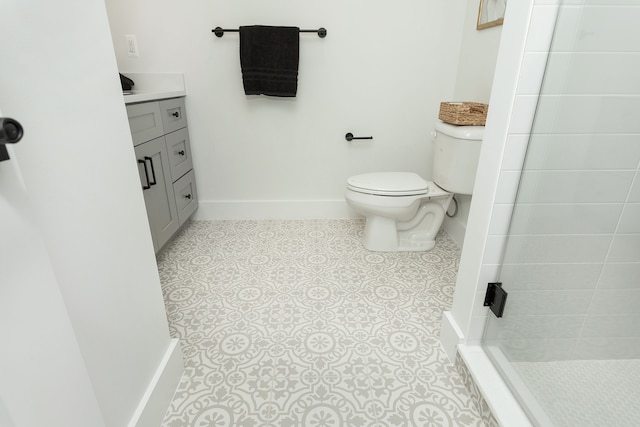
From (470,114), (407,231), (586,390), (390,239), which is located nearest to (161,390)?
(586,390)

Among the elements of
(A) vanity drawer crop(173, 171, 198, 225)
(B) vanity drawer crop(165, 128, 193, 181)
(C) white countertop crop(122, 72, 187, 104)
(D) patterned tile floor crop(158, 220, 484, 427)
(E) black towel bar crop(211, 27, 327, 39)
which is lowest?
(D) patterned tile floor crop(158, 220, 484, 427)

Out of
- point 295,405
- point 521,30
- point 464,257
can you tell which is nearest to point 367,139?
point 464,257

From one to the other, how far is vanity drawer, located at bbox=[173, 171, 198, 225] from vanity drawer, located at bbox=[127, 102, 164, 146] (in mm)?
349

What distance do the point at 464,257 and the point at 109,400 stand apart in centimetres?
107

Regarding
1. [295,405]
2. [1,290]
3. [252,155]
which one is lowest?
[295,405]

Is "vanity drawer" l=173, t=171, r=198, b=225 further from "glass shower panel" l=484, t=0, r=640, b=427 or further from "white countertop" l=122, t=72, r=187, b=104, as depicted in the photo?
"glass shower panel" l=484, t=0, r=640, b=427

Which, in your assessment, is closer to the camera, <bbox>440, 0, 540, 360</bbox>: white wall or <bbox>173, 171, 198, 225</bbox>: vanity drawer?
<bbox>440, 0, 540, 360</bbox>: white wall

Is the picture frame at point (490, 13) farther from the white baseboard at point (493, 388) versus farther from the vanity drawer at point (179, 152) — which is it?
the vanity drawer at point (179, 152)

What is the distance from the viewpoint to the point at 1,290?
1.48ft

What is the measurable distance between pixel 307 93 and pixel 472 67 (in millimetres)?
936

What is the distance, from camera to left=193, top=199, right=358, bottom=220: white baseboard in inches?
94.1

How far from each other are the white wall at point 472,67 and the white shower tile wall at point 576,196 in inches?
34.6

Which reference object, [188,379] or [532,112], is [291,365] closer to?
[188,379]

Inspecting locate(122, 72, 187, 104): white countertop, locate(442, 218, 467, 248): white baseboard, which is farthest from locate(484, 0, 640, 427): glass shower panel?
locate(122, 72, 187, 104): white countertop
